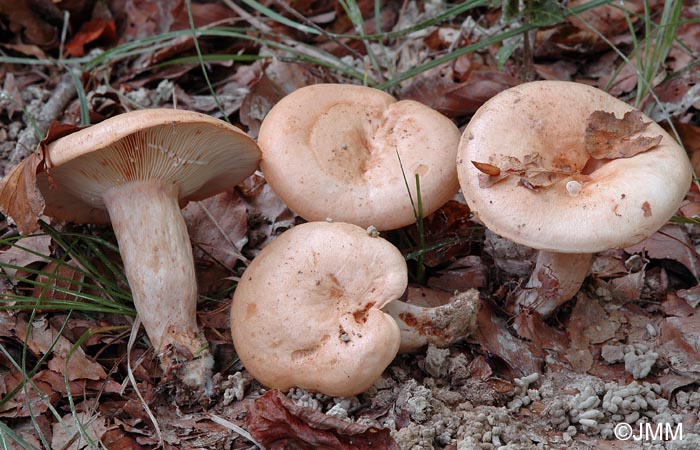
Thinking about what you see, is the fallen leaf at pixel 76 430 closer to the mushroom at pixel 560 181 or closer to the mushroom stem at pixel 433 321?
the mushroom stem at pixel 433 321

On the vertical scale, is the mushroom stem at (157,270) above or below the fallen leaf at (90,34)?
below

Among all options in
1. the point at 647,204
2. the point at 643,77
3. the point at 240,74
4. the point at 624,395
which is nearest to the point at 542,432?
the point at 624,395

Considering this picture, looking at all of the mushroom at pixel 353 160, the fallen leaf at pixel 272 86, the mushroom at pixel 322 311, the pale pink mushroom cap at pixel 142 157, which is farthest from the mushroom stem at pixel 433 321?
the fallen leaf at pixel 272 86

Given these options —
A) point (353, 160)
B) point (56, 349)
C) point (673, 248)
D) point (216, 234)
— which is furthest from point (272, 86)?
point (673, 248)

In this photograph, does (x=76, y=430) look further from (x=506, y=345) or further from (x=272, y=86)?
(x=272, y=86)

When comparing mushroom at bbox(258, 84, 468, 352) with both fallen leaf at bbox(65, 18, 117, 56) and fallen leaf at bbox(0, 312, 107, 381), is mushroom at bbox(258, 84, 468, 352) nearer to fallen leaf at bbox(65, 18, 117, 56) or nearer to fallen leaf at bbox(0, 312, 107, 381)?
fallen leaf at bbox(0, 312, 107, 381)

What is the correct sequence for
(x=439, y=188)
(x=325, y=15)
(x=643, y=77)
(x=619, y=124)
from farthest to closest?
(x=325, y=15), (x=643, y=77), (x=439, y=188), (x=619, y=124)

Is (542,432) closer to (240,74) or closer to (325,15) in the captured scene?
(240,74)
